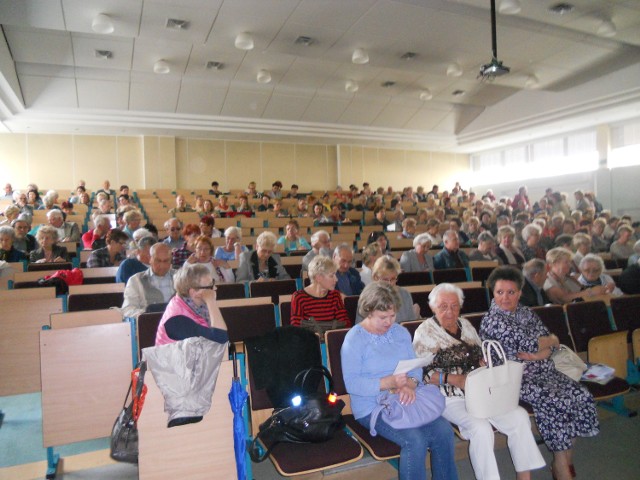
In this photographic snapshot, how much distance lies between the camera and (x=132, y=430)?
2.27 meters

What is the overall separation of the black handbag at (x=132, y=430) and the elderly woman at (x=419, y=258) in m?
3.58

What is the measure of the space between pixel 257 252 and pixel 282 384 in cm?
A: 252

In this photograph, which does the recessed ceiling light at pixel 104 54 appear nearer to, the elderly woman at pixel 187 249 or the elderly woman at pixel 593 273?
the elderly woman at pixel 187 249

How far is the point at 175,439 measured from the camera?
2.32m

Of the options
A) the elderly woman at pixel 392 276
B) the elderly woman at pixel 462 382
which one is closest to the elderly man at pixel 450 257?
the elderly woman at pixel 392 276

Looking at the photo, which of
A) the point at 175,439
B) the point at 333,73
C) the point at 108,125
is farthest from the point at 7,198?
the point at 175,439

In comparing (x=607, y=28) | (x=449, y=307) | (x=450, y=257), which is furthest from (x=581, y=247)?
(x=607, y=28)

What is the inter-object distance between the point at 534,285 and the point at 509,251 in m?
2.06

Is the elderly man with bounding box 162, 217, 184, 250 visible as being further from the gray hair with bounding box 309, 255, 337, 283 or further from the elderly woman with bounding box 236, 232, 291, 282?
the gray hair with bounding box 309, 255, 337, 283

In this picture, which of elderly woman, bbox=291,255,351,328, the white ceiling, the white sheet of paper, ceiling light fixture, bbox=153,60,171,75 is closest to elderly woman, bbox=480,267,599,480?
the white sheet of paper

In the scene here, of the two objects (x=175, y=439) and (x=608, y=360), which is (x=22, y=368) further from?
(x=608, y=360)

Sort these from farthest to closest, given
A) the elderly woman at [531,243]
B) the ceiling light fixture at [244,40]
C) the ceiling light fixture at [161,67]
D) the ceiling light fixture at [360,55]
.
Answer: the ceiling light fixture at [161,67]
the ceiling light fixture at [360,55]
the ceiling light fixture at [244,40]
the elderly woman at [531,243]

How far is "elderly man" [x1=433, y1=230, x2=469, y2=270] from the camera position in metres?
5.43

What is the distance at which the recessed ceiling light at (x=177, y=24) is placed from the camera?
24.1 ft
